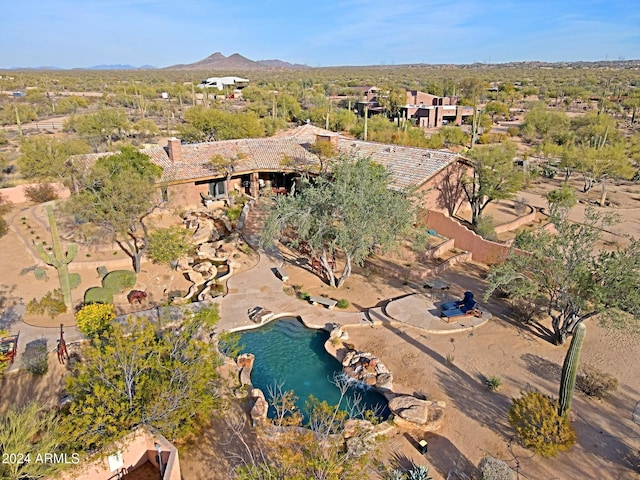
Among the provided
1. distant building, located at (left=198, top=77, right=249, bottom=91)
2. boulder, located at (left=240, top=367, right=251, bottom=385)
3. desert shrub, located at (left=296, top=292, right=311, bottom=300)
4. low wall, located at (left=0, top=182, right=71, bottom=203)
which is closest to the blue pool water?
boulder, located at (left=240, top=367, right=251, bottom=385)

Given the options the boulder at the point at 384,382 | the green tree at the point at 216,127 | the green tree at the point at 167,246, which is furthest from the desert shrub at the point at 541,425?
the green tree at the point at 216,127

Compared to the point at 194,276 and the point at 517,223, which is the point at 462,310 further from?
the point at 517,223

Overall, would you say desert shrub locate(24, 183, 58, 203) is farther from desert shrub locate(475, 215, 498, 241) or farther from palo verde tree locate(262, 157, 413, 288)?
desert shrub locate(475, 215, 498, 241)

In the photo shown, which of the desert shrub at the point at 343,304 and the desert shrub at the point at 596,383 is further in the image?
the desert shrub at the point at 343,304

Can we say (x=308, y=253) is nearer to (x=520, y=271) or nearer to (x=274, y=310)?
(x=274, y=310)

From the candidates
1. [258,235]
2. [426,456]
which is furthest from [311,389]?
[258,235]

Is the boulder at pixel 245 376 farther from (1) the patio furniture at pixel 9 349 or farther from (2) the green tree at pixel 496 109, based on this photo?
(2) the green tree at pixel 496 109
